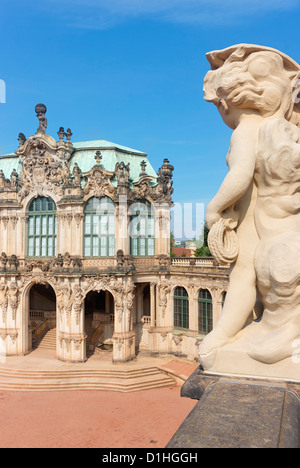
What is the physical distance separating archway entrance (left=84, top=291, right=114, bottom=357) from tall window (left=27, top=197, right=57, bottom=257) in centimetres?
524

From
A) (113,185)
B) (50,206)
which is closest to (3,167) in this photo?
(50,206)

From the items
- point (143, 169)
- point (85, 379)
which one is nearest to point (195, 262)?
point (143, 169)

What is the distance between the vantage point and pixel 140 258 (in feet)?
89.9

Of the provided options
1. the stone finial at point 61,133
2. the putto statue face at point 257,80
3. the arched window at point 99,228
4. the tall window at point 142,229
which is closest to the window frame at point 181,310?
the tall window at point 142,229

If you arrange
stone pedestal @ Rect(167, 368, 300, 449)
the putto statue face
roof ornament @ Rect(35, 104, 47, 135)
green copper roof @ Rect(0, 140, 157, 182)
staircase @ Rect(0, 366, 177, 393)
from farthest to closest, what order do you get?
green copper roof @ Rect(0, 140, 157, 182)
roof ornament @ Rect(35, 104, 47, 135)
staircase @ Rect(0, 366, 177, 393)
the putto statue face
stone pedestal @ Rect(167, 368, 300, 449)

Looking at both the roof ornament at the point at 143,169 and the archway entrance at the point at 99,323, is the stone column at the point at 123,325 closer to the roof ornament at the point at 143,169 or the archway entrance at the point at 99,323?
the archway entrance at the point at 99,323

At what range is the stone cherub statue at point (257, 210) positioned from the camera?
4.67 metres

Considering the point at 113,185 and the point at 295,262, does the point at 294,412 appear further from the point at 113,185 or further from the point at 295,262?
the point at 113,185

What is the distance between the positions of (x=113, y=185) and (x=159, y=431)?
51.3 ft

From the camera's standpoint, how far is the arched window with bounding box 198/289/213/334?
2512cm

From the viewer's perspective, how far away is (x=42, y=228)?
1099 inches

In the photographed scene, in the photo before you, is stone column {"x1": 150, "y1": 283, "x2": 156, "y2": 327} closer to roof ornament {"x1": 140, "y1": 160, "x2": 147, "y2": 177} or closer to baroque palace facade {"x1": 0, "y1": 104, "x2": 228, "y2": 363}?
baroque palace facade {"x1": 0, "y1": 104, "x2": 228, "y2": 363}

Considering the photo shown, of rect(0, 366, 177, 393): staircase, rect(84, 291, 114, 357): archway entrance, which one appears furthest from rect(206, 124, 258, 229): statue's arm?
rect(84, 291, 114, 357): archway entrance
